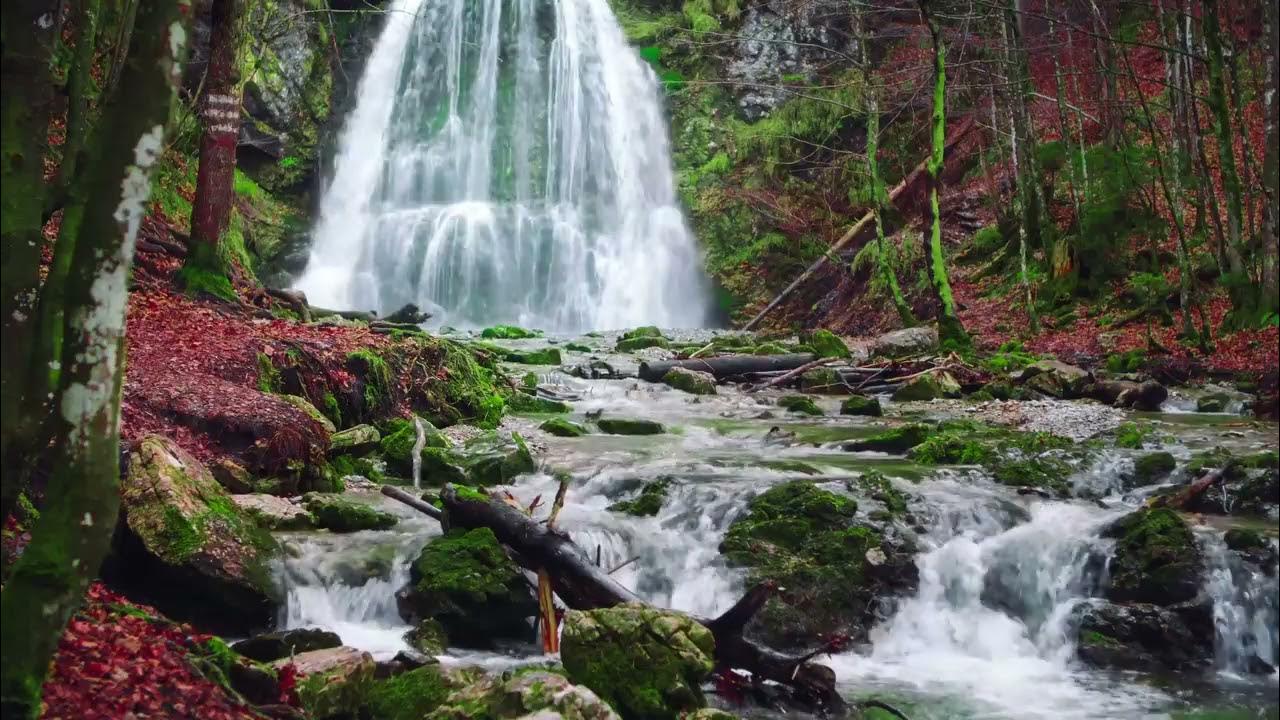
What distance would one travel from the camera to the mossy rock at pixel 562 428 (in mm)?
10703

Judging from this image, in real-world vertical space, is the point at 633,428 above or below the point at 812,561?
above

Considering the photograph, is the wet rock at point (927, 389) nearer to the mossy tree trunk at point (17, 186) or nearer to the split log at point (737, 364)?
the split log at point (737, 364)

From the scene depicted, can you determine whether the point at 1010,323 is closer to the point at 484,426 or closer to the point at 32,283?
the point at 484,426

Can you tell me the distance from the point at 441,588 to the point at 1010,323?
14821 mm

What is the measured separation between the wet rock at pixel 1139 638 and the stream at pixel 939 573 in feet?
0.27

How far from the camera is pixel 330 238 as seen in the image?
98.1 feet

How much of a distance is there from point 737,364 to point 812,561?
891cm

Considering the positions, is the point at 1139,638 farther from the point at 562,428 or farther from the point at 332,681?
the point at 562,428

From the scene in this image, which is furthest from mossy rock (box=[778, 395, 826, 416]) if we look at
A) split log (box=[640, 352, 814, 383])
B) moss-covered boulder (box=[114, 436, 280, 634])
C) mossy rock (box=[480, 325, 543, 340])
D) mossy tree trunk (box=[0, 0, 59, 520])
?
mossy rock (box=[480, 325, 543, 340])

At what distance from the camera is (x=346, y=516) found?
6.99m

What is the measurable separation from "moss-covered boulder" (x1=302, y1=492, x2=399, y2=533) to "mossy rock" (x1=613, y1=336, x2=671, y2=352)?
41.7ft

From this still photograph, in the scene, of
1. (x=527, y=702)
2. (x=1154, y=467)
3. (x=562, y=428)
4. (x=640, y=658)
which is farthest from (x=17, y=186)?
(x=562, y=428)

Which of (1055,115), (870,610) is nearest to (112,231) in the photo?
(870,610)

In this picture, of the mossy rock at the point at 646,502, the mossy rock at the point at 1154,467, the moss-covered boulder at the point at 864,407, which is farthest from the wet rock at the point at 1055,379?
the mossy rock at the point at 646,502
